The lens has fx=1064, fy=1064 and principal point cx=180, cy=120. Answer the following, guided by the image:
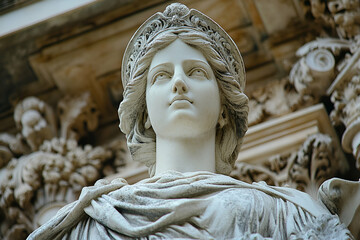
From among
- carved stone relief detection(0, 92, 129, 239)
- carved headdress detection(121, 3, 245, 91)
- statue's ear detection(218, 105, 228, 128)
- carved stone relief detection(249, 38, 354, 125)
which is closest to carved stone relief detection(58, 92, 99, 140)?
carved stone relief detection(0, 92, 129, 239)

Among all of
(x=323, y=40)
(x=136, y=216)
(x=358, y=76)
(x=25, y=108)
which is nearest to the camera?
(x=136, y=216)

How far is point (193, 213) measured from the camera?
3.34m

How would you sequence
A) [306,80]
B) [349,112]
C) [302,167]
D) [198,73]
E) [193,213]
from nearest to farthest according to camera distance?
[193,213]
[198,73]
[349,112]
[302,167]
[306,80]

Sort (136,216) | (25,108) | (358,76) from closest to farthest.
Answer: (136,216) < (358,76) < (25,108)

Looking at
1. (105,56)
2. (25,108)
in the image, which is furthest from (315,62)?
(25,108)

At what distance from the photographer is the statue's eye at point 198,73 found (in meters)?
3.96

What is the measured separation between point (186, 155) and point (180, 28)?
531 millimetres

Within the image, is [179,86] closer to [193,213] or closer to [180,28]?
[180,28]

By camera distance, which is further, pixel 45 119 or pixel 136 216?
pixel 45 119

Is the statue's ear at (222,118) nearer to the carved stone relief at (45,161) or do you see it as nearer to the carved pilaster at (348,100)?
the carved pilaster at (348,100)

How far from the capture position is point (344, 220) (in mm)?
3494

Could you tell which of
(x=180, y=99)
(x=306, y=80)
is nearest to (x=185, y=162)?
(x=180, y=99)

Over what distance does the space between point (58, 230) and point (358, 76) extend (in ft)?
9.27

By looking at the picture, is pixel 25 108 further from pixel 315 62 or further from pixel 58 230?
pixel 58 230
